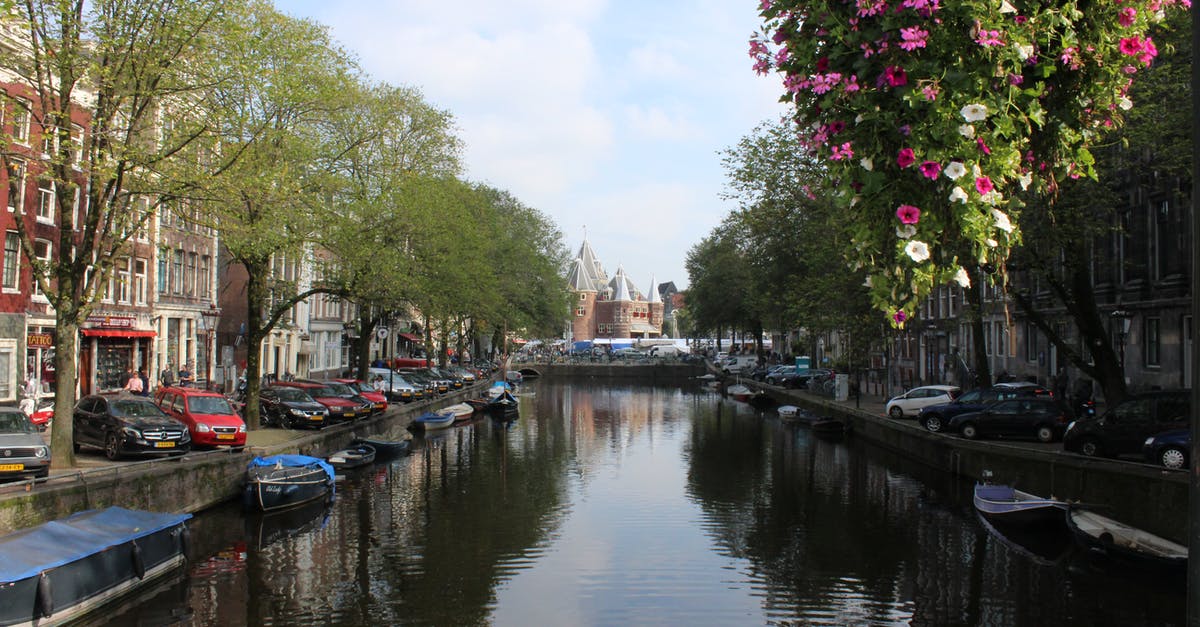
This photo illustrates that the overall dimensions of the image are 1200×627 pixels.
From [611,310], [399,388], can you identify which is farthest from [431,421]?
[611,310]

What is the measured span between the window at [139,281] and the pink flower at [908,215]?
41299 mm

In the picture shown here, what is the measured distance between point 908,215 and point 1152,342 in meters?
34.3

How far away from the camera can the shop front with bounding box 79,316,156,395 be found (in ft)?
120

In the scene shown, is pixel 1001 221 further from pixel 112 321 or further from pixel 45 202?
pixel 112 321

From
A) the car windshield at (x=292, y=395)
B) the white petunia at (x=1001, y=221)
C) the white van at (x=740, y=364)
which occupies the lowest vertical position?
the white van at (x=740, y=364)

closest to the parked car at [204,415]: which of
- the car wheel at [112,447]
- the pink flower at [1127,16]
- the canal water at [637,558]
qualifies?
the car wheel at [112,447]

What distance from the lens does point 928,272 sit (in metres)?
5.16

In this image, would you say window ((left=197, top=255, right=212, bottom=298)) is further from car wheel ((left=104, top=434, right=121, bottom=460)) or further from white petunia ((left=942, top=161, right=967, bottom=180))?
white petunia ((left=942, top=161, right=967, bottom=180))

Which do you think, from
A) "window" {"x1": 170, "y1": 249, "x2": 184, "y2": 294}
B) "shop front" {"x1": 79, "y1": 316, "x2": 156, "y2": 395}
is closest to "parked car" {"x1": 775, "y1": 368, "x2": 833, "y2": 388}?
"window" {"x1": 170, "y1": 249, "x2": 184, "y2": 294}

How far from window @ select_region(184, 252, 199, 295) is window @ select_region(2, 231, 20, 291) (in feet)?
41.9

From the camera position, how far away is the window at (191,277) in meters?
45.2

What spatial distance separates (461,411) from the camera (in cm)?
5081

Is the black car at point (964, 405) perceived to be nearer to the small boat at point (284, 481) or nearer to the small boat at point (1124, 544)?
the small boat at point (1124, 544)

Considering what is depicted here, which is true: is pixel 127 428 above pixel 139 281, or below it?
below
